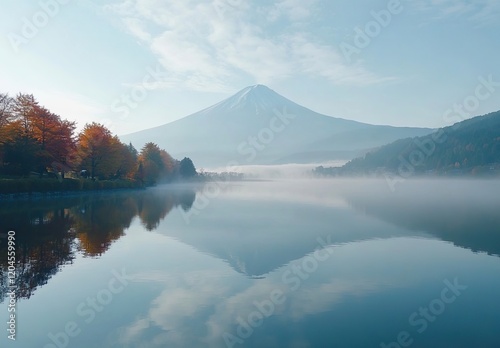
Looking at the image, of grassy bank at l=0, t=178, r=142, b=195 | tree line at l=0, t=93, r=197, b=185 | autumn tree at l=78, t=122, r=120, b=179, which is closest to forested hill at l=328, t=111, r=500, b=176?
tree line at l=0, t=93, r=197, b=185

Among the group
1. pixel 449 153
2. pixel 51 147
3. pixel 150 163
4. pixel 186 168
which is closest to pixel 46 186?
pixel 51 147

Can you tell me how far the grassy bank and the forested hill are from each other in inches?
4143

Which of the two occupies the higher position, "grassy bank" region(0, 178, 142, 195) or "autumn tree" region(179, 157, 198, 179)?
"autumn tree" region(179, 157, 198, 179)

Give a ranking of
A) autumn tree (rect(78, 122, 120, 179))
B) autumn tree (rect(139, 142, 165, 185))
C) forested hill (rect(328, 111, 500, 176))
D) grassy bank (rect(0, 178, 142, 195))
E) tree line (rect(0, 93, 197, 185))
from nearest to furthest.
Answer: grassy bank (rect(0, 178, 142, 195))
tree line (rect(0, 93, 197, 185))
autumn tree (rect(78, 122, 120, 179))
autumn tree (rect(139, 142, 165, 185))
forested hill (rect(328, 111, 500, 176))

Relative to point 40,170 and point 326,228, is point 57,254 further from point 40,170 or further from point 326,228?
point 40,170

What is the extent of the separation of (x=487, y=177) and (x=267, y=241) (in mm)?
114833

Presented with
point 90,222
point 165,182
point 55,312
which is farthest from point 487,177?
point 55,312

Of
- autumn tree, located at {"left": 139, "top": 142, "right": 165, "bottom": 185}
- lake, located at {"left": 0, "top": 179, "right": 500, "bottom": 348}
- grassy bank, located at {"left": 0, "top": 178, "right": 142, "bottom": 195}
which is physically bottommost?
lake, located at {"left": 0, "top": 179, "right": 500, "bottom": 348}

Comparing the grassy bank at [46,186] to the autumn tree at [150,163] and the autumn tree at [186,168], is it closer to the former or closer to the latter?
the autumn tree at [150,163]

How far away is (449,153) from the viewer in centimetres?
12075

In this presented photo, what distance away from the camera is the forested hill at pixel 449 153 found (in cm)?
11362

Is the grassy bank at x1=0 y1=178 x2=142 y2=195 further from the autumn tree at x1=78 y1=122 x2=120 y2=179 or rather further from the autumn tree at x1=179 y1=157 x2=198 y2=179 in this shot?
the autumn tree at x1=179 y1=157 x2=198 y2=179

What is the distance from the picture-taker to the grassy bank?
94.1ft

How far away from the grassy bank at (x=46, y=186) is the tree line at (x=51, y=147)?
6.36 feet
